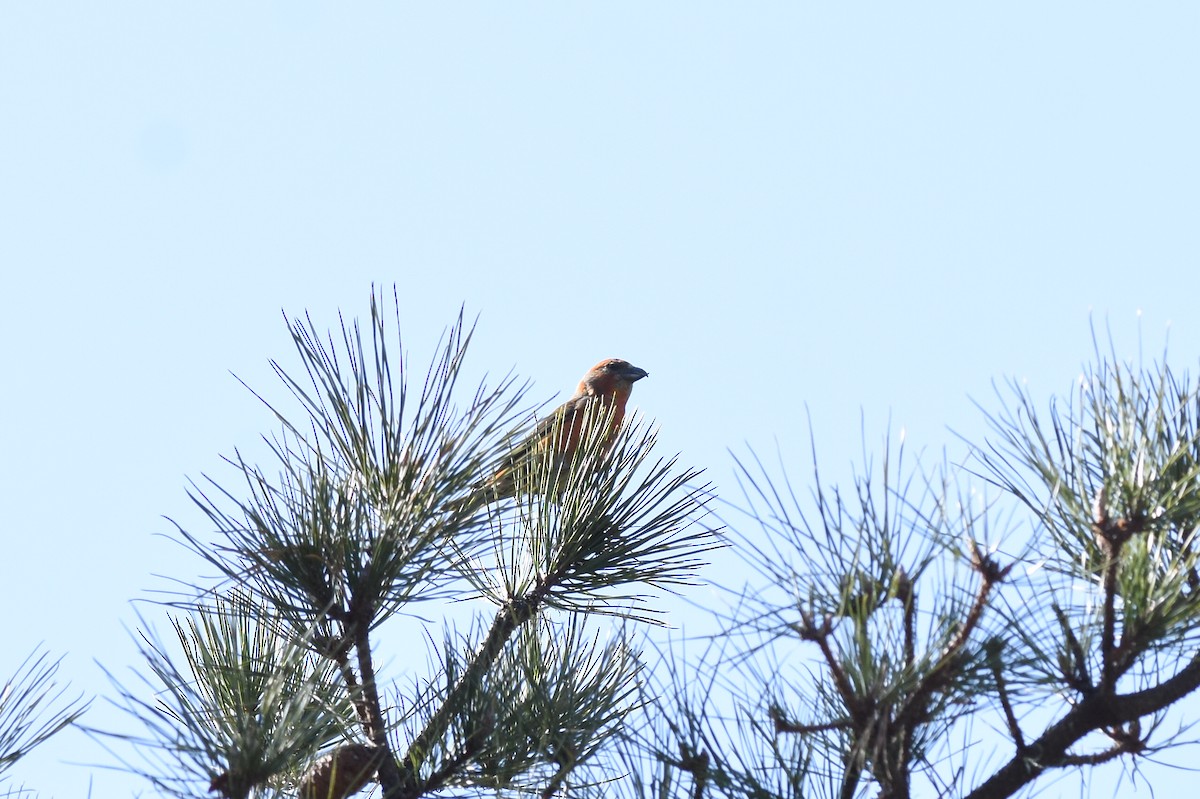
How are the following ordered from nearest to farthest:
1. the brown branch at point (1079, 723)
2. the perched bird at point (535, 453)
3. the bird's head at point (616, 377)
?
the brown branch at point (1079, 723) < the perched bird at point (535, 453) < the bird's head at point (616, 377)

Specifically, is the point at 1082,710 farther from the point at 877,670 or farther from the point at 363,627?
the point at 363,627

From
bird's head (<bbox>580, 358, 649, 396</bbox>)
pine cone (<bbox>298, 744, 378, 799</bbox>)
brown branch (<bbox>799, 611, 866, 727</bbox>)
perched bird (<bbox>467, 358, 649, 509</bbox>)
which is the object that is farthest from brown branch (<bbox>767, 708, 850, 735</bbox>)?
bird's head (<bbox>580, 358, 649, 396</bbox>)

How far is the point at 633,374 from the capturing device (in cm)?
733

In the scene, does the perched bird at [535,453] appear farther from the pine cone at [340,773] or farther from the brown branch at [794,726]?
the brown branch at [794,726]

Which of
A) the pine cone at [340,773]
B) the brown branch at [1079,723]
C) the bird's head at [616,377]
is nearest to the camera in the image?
the brown branch at [1079,723]

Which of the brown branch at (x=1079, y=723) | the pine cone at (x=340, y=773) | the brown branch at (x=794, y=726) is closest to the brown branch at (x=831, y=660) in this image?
the brown branch at (x=794, y=726)

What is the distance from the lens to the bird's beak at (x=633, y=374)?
732 cm

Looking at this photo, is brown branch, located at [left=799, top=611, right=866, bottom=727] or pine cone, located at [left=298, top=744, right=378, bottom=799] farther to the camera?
pine cone, located at [left=298, top=744, right=378, bottom=799]

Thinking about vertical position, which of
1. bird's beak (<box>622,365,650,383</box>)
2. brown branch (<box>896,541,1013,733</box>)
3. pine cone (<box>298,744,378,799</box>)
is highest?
bird's beak (<box>622,365,650,383</box>)

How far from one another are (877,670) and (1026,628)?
0.71 feet

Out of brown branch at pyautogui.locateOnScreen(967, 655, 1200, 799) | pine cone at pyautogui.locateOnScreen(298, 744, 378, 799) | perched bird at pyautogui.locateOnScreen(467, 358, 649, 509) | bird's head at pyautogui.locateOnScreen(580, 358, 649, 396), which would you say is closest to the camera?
brown branch at pyautogui.locateOnScreen(967, 655, 1200, 799)

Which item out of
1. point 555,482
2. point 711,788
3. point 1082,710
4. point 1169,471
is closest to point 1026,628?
point 1082,710

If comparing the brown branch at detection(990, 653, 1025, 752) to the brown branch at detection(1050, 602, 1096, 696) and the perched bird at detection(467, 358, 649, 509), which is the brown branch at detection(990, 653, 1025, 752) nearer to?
the brown branch at detection(1050, 602, 1096, 696)

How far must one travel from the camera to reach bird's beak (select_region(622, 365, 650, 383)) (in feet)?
24.0
